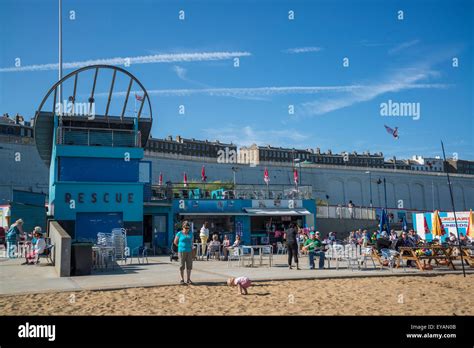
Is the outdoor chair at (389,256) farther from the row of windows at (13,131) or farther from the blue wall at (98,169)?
the row of windows at (13,131)

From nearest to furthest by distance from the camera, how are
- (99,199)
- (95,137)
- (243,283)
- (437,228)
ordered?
(243,283) < (99,199) < (95,137) < (437,228)

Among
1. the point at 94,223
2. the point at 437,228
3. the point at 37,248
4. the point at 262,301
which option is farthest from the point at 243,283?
the point at 437,228

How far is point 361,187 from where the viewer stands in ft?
272

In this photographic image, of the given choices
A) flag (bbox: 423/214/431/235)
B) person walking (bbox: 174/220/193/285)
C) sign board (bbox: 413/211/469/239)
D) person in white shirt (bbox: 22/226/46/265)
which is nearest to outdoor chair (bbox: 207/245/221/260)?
person in white shirt (bbox: 22/226/46/265)

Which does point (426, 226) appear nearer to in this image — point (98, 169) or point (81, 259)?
point (98, 169)

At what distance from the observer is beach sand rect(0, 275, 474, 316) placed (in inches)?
313

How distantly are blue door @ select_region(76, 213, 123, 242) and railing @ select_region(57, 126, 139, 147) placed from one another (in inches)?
147

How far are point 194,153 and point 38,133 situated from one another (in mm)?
93625

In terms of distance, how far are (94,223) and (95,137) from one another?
177 inches

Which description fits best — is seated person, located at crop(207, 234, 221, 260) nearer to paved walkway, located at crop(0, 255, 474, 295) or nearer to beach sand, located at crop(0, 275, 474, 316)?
paved walkway, located at crop(0, 255, 474, 295)

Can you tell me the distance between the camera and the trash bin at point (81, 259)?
1264 centimetres

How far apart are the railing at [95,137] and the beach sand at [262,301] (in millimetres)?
15591

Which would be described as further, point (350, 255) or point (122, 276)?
point (350, 255)

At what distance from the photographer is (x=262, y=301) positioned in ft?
29.4
